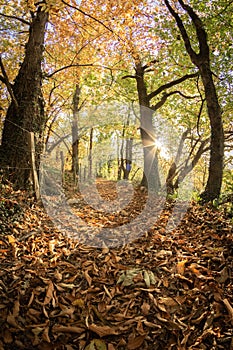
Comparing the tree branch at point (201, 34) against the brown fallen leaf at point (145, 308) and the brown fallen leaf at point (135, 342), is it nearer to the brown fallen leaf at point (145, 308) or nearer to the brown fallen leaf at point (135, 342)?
the brown fallen leaf at point (145, 308)

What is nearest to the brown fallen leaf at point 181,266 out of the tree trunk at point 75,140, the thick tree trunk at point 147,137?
the thick tree trunk at point 147,137

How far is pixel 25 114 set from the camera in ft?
19.2

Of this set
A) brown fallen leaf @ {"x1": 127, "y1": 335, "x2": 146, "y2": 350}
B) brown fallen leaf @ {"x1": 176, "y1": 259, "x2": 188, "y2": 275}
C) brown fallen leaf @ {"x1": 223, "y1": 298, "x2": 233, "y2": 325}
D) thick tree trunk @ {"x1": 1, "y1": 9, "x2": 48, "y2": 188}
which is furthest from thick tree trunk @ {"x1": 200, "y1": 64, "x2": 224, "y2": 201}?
brown fallen leaf @ {"x1": 127, "y1": 335, "x2": 146, "y2": 350}

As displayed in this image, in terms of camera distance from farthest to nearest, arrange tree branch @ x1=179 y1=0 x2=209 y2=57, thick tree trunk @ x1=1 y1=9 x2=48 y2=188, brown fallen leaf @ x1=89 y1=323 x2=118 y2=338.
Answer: tree branch @ x1=179 y1=0 x2=209 y2=57 < thick tree trunk @ x1=1 y1=9 x2=48 y2=188 < brown fallen leaf @ x1=89 y1=323 x2=118 y2=338

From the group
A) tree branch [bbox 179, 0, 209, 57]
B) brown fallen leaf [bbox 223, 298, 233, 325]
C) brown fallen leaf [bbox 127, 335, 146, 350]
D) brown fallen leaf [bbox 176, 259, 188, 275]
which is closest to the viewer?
brown fallen leaf [bbox 127, 335, 146, 350]

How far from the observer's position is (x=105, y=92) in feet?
48.4

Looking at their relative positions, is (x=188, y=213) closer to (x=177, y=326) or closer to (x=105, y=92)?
(x=177, y=326)

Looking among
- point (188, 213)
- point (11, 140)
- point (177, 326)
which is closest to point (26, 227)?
point (11, 140)

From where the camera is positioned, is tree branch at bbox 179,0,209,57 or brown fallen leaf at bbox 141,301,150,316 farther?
tree branch at bbox 179,0,209,57

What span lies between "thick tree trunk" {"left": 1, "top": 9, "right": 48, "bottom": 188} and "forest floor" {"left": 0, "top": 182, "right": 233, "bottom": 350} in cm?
127

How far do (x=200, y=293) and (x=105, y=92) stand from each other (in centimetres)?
1344

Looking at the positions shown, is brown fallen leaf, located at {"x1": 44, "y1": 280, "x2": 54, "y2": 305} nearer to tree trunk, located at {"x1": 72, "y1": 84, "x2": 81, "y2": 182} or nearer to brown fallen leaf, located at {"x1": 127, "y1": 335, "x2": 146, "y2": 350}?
brown fallen leaf, located at {"x1": 127, "y1": 335, "x2": 146, "y2": 350}

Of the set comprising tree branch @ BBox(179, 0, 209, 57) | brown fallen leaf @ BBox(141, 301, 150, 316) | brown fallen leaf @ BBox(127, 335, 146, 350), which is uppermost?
tree branch @ BBox(179, 0, 209, 57)

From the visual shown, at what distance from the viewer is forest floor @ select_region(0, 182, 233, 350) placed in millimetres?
2414
